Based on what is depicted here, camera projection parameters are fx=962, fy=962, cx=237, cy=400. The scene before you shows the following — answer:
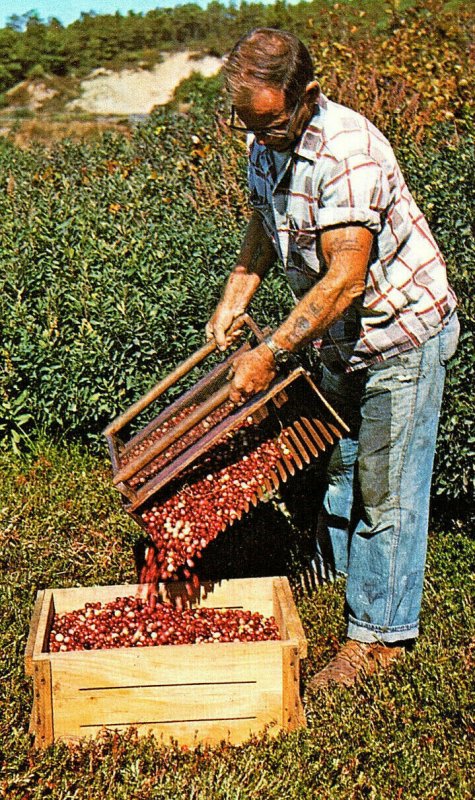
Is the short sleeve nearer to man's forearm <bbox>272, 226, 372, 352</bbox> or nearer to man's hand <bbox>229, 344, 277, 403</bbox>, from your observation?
man's forearm <bbox>272, 226, 372, 352</bbox>

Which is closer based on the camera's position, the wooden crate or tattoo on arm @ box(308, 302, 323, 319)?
tattoo on arm @ box(308, 302, 323, 319)

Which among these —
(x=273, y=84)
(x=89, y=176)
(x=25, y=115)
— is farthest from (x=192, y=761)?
(x=25, y=115)

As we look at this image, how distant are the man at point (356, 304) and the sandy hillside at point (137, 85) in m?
13.7

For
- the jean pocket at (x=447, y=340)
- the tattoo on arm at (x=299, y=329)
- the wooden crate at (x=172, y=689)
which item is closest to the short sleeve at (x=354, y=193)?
the tattoo on arm at (x=299, y=329)

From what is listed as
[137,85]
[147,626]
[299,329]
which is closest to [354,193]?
[299,329]

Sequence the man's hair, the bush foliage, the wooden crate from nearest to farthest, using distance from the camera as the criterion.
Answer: the man's hair < the wooden crate < the bush foliage

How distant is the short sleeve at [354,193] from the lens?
285cm

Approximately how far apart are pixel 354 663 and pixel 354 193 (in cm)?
174

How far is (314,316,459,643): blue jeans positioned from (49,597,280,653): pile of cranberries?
413mm

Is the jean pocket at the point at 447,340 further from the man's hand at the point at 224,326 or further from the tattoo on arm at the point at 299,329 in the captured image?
the man's hand at the point at 224,326

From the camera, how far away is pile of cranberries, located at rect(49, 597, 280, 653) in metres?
3.32

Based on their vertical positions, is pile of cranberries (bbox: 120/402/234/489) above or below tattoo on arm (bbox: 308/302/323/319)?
below

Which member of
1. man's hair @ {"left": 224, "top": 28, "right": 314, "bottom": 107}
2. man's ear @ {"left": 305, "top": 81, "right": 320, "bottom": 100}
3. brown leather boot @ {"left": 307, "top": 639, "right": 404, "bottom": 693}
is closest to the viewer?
man's hair @ {"left": 224, "top": 28, "right": 314, "bottom": 107}

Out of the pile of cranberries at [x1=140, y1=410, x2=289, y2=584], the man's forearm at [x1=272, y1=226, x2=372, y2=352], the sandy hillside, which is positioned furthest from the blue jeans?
the sandy hillside
